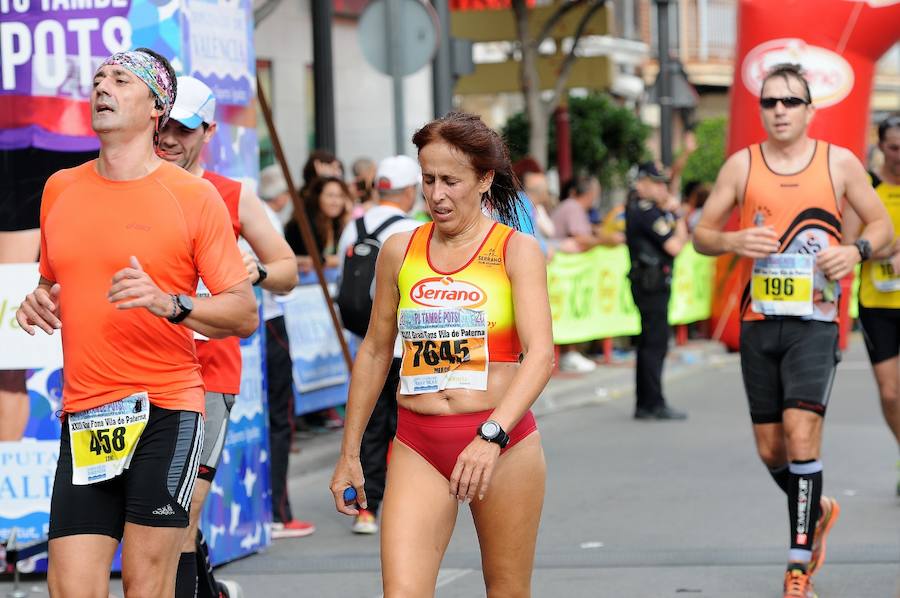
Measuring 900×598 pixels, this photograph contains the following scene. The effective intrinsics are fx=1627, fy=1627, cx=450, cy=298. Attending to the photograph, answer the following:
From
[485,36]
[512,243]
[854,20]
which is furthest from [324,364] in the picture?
[485,36]

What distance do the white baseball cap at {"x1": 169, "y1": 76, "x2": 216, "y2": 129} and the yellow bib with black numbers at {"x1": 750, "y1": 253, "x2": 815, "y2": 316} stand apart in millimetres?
2342

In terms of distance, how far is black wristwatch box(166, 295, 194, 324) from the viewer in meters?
4.23

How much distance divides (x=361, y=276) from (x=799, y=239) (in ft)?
8.06

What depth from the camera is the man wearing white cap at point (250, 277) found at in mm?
5578

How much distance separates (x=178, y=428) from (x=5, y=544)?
3087mm

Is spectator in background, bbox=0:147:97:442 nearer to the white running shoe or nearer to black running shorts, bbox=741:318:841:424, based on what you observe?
black running shorts, bbox=741:318:841:424

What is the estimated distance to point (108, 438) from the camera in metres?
4.37

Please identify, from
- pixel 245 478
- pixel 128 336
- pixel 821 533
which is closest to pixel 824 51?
pixel 821 533

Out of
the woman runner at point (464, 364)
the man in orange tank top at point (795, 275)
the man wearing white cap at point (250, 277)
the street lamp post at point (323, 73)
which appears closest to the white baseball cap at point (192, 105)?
the man wearing white cap at point (250, 277)

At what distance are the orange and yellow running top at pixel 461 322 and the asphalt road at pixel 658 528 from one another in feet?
7.91

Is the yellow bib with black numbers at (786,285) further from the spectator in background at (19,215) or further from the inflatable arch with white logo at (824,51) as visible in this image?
the inflatable arch with white logo at (824,51)

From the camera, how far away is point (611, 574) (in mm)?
7133

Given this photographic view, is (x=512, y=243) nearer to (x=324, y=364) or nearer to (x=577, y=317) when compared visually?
(x=324, y=364)

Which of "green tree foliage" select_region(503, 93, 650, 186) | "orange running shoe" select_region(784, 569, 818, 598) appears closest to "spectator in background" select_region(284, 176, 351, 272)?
"orange running shoe" select_region(784, 569, 818, 598)
